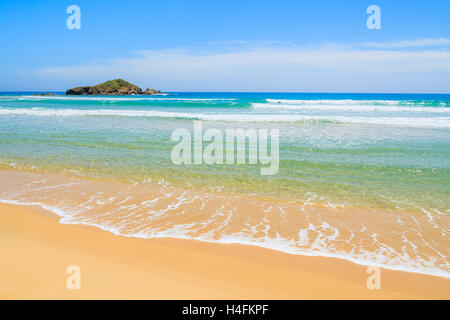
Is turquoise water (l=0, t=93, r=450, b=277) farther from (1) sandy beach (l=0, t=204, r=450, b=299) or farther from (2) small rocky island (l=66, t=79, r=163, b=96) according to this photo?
(2) small rocky island (l=66, t=79, r=163, b=96)

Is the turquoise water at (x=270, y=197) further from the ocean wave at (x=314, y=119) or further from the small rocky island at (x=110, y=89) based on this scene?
the small rocky island at (x=110, y=89)

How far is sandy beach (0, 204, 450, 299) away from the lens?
297 cm

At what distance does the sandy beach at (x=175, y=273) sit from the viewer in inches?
117

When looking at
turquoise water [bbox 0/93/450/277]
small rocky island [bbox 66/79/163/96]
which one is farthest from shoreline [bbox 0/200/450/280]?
small rocky island [bbox 66/79/163/96]

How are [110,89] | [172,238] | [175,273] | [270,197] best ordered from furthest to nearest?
[110,89]
[270,197]
[172,238]
[175,273]

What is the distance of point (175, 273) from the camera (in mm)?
3328

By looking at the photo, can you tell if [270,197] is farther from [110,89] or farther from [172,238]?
Answer: [110,89]

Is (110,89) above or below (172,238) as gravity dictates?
above

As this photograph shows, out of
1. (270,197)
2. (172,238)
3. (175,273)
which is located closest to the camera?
(175,273)

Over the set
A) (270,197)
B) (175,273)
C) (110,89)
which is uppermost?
(110,89)

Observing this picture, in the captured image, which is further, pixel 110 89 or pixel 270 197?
pixel 110 89

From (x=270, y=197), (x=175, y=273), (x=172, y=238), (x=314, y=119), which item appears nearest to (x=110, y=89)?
(x=314, y=119)

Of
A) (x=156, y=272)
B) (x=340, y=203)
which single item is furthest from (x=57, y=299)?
(x=340, y=203)
